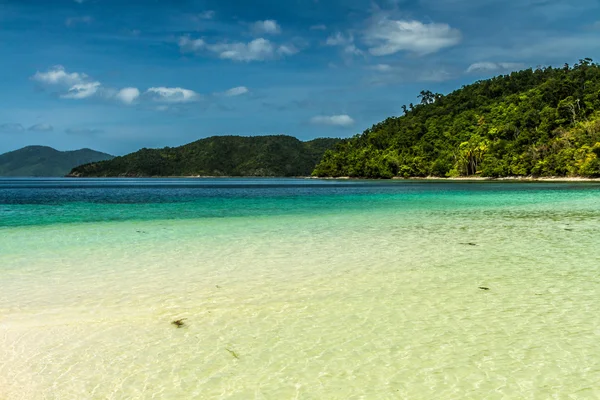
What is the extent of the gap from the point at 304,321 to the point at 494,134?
117m

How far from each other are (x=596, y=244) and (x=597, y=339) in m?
8.24

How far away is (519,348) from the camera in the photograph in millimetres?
5168

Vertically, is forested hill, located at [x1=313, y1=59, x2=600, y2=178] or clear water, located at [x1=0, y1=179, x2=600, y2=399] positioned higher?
forested hill, located at [x1=313, y1=59, x2=600, y2=178]

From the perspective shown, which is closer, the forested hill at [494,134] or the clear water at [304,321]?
the clear water at [304,321]

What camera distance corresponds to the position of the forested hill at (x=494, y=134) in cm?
8756

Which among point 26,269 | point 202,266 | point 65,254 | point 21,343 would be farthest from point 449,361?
point 65,254

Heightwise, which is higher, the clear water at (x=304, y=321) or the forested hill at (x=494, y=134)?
the forested hill at (x=494, y=134)

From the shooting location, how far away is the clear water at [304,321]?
4457 mm

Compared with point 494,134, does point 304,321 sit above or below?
below

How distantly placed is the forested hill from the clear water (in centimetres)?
7838

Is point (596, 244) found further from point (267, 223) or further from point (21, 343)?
point (21, 343)

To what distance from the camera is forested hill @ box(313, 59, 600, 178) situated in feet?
287

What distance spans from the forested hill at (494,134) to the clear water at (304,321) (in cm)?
7838

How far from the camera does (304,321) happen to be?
20.8ft
